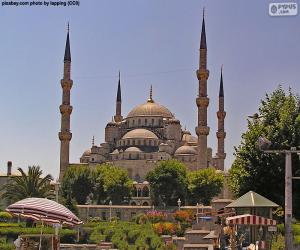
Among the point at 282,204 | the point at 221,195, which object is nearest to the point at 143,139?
the point at 221,195

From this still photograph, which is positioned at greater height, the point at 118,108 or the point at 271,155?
the point at 118,108

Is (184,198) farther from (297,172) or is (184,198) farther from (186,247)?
(186,247)

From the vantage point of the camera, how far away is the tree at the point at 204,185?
59188 mm

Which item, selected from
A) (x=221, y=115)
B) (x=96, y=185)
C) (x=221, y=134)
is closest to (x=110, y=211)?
(x=96, y=185)

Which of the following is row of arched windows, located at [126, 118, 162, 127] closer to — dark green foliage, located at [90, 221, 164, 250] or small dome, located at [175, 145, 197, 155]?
small dome, located at [175, 145, 197, 155]

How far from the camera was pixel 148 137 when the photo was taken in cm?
8119

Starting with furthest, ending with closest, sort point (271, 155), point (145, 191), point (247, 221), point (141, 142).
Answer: point (141, 142)
point (145, 191)
point (271, 155)
point (247, 221)

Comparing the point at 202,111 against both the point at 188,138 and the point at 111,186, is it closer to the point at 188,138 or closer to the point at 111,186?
the point at 111,186

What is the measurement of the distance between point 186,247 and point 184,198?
4152 centimetres

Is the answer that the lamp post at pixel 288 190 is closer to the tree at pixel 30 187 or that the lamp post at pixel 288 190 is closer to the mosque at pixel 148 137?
the tree at pixel 30 187

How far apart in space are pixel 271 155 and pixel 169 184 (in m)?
35.6

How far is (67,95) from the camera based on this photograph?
6588cm

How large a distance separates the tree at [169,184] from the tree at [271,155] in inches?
1319

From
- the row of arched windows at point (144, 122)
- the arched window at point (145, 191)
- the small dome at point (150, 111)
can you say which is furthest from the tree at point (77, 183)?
the small dome at point (150, 111)
